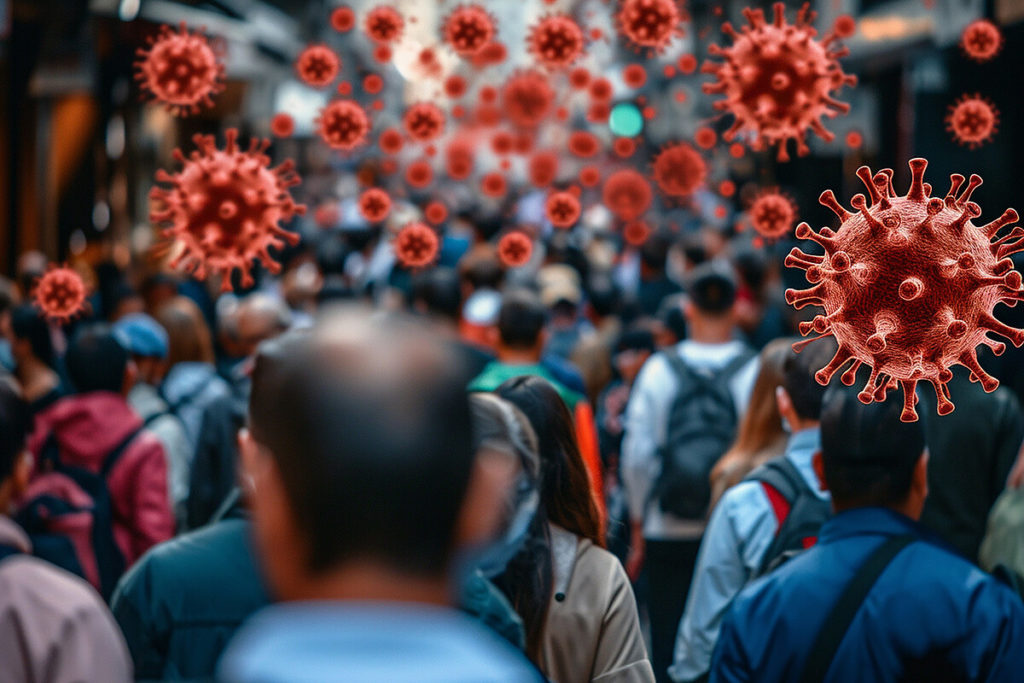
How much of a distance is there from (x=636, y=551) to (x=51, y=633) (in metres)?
3.46

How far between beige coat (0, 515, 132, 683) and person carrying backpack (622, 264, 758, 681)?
2.87 metres

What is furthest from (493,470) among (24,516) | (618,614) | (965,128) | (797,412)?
(965,128)

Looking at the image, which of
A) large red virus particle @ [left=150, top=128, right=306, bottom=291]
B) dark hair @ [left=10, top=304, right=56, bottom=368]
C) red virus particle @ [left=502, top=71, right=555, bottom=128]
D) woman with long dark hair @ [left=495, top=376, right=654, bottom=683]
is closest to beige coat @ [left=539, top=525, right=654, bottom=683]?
woman with long dark hair @ [left=495, top=376, right=654, bottom=683]

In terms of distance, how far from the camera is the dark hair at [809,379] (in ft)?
10.8

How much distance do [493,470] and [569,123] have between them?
17893 millimetres

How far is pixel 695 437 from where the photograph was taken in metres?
4.73

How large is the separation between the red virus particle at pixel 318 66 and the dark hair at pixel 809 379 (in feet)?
7.45

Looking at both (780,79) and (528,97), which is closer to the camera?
(780,79)

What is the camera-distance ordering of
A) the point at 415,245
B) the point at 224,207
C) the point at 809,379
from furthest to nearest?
1. the point at 415,245
2. the point at 224,207
3. the point at 809,379

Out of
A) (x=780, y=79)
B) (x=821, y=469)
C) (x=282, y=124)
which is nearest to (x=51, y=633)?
(x=821, y=469)

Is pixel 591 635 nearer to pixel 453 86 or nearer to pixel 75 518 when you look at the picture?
pixel 75 518

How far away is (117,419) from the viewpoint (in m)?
4.23

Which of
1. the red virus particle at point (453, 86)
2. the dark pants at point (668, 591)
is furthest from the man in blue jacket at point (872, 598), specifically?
the red virus particle at point (453, 86)

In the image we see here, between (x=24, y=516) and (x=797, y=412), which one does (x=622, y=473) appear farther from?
(x=24, y=516)
